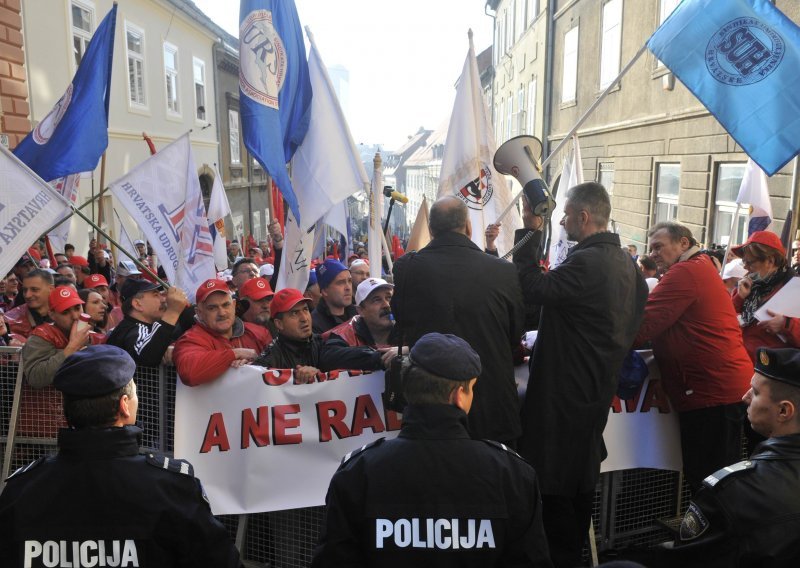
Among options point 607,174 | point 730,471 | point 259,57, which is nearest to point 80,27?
point 259,57

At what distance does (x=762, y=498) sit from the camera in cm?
207

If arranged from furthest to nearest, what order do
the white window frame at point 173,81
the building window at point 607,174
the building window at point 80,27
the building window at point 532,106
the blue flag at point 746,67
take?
the building window at point 532,106 < the white window frame at point 173,81 < the building window at point 607,174 < the building window at point 80,27 < the blue flag at point 746,67

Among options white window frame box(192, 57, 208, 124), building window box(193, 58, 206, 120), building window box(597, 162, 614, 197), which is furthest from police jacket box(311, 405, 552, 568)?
building window box(193, 58, 206, 120)

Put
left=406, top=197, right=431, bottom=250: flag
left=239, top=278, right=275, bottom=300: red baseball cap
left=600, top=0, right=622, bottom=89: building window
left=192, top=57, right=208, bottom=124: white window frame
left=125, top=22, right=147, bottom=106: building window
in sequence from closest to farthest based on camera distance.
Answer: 1. left=239, top=278, right=275, bottom=300: red baseball cap
2. left=406, top=197, right=431, bottom=250: flag
3. left=600, top=0, right=622, bottom=89: building window
4. left=125, top=22, right=147, bottom=106: building window
5. left=192, top=57, right=208, bottom=124: white window frame

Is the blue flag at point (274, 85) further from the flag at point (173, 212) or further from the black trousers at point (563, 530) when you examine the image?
the black trousers at point (563, 530)

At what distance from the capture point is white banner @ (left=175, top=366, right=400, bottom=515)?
12.4 feet

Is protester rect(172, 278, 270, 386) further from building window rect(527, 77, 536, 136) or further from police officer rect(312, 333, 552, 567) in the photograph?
building window rect(527, 77, 536, 136)

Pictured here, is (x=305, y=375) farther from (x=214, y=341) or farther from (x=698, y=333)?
(x=698, y=333)

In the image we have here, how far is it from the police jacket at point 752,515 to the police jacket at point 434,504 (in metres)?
0.54

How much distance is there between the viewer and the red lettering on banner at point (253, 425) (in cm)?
379

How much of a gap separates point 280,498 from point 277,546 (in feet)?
1.06

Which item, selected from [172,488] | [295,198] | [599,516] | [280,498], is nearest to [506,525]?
[172,488]

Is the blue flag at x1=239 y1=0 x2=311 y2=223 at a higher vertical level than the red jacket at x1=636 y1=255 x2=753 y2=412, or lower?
Answer: higher

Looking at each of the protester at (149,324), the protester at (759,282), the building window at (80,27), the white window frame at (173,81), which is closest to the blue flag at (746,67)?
the protester at (759,282)
